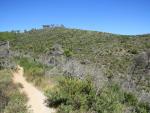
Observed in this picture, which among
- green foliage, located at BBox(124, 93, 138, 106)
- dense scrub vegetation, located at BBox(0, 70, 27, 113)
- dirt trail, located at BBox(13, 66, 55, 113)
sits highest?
dense scrub vegetation, located at BBox(0, 70, 27, 113)

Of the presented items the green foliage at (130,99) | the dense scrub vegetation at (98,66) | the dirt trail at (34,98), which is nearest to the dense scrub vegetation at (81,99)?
the dense scrub vegetation at (98,66)

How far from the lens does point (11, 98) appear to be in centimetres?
1296

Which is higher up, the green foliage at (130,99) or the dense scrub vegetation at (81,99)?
the dense scrub vegetation at (81,99)

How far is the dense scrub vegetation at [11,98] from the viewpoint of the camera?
38.0 ft

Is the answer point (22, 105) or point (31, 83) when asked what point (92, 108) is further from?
point (31, 83)

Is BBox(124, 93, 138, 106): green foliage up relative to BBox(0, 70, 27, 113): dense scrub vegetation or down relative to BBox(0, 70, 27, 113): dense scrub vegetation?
down

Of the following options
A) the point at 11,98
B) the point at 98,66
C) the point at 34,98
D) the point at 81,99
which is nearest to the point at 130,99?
the point at 81,99

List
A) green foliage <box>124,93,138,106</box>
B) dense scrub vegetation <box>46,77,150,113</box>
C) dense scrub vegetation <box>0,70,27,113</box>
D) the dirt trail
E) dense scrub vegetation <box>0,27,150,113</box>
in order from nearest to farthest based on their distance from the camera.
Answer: dense scrub vegetation <box>0,70,27,113</box> → dense scrub vegetation <box>46,77,150,113</box> → the dirt trail → dense scrub vegetation <box>0,27,150,113</box> → green foliage <box>124,93,138,106</box>

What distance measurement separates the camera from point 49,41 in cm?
6475

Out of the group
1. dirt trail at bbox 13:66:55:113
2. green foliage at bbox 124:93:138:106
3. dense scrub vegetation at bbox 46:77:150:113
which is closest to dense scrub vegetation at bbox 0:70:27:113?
dirt trail at bbox 13:66:55:113

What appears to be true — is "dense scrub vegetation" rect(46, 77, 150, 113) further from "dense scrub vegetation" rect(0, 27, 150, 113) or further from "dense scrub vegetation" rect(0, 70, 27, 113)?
"dense scrub vegetation" rect(0, 70, 27, 113)

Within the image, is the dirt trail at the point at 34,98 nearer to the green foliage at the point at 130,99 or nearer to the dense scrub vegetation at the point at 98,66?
the dense scrub vegetation at the point at 98,66

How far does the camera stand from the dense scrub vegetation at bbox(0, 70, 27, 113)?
11.6 m

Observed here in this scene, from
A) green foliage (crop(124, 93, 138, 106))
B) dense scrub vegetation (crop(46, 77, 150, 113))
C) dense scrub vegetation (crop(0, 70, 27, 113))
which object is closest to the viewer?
dense scrub vegetation (crop(0, 70, 27, 113))
